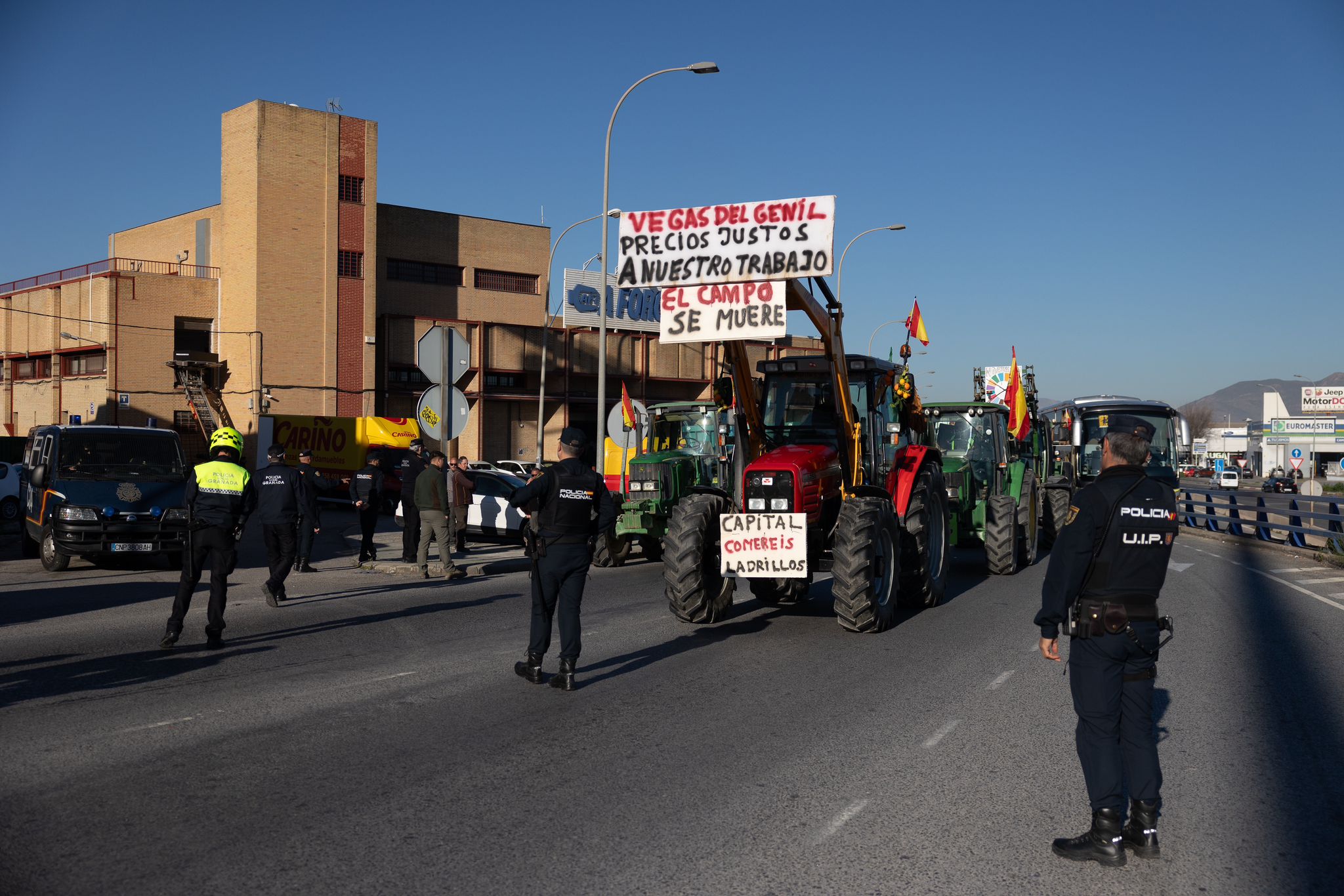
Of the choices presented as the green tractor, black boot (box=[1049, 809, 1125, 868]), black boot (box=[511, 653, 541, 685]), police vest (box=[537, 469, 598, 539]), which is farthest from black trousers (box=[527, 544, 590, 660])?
the green tractor

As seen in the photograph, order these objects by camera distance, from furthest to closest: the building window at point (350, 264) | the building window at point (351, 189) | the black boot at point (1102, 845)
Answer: the building window at point (351, 189), the building window at point (350, 264), the black boot at point (1102, 845)

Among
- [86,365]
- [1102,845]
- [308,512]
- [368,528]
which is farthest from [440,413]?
[86,365]

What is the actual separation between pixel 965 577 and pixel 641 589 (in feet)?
17.0

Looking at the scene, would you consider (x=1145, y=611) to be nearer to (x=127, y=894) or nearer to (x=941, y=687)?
(x=941, y=687)

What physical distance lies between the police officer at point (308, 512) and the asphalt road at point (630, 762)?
13.2 feet

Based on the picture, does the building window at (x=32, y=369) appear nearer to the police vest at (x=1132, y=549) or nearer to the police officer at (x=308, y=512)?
the police officer at (x=308, y=512)

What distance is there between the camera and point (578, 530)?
8.38 m

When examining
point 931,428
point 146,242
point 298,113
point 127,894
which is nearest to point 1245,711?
point 127,894

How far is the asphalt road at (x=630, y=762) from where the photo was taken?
4758mm

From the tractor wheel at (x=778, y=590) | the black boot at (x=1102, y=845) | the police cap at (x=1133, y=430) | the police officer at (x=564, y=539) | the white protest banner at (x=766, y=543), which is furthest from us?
the tractor wheel at (x=778, y=590)

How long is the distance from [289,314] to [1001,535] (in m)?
35.7

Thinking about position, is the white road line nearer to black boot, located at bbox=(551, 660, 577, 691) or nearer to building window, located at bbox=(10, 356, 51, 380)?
black boot, located at bbox=(551, 660, 577, 691)

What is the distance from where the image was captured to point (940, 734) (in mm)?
7117

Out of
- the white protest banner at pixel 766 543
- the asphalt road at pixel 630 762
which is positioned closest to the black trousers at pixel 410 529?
the asphalt road at pixel 630 762
